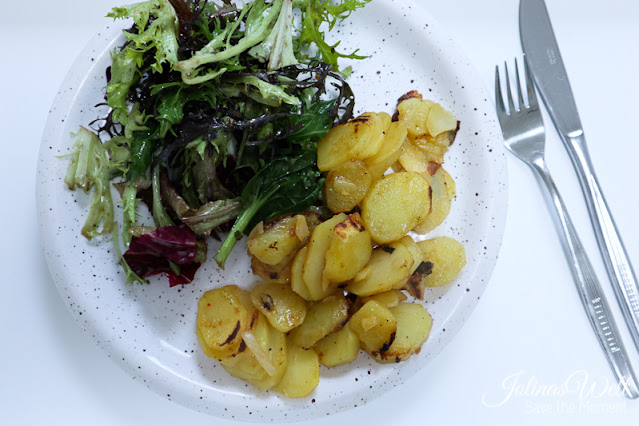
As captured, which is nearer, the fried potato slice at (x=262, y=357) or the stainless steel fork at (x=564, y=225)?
the fried potato slice at (x=262, y=357)

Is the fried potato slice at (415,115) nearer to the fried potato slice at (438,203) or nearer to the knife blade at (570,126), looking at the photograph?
the fried potato slice at (438,203)

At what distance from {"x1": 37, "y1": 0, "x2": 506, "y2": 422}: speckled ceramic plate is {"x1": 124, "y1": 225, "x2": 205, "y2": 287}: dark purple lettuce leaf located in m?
0.09

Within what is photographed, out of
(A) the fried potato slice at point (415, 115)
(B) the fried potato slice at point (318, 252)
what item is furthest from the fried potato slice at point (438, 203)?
(B) the fried potato slice at point (318, 252)

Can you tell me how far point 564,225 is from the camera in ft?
6.66

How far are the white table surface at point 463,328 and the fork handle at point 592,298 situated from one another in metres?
0.04

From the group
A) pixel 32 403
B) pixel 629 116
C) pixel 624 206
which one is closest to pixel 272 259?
pixel 32 403

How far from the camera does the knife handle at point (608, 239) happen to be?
6.63 ft

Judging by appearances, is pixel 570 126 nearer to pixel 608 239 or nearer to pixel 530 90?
pixel 530 90

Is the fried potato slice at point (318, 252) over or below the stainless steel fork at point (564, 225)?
over

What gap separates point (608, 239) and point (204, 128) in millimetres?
1754

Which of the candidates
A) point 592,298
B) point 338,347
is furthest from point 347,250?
point 592,298

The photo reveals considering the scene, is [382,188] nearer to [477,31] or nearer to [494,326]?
[494,326]

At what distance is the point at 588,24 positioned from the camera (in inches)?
86.7

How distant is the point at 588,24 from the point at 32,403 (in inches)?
116
